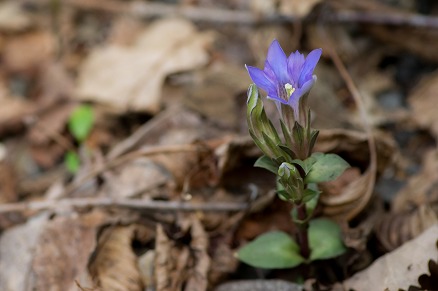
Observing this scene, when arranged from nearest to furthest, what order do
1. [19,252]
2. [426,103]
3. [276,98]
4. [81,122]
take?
1. [276,98]
2. [19,252]
3. [426,103]
4. [81,122]

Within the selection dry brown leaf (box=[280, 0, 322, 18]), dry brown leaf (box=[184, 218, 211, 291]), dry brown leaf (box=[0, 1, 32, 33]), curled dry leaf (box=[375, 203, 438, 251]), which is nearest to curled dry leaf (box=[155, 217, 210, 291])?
dry brown leaf (box=[184, 218, 211, 291])

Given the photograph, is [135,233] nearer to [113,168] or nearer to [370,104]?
[113,168]

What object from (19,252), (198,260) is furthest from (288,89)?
(19,252)

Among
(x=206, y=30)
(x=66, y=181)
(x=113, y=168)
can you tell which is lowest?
(x=66, y=181)

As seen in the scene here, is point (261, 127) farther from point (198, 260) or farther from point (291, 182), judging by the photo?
point (198, 260)

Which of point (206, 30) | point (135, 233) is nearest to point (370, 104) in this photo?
point (206, 30)
